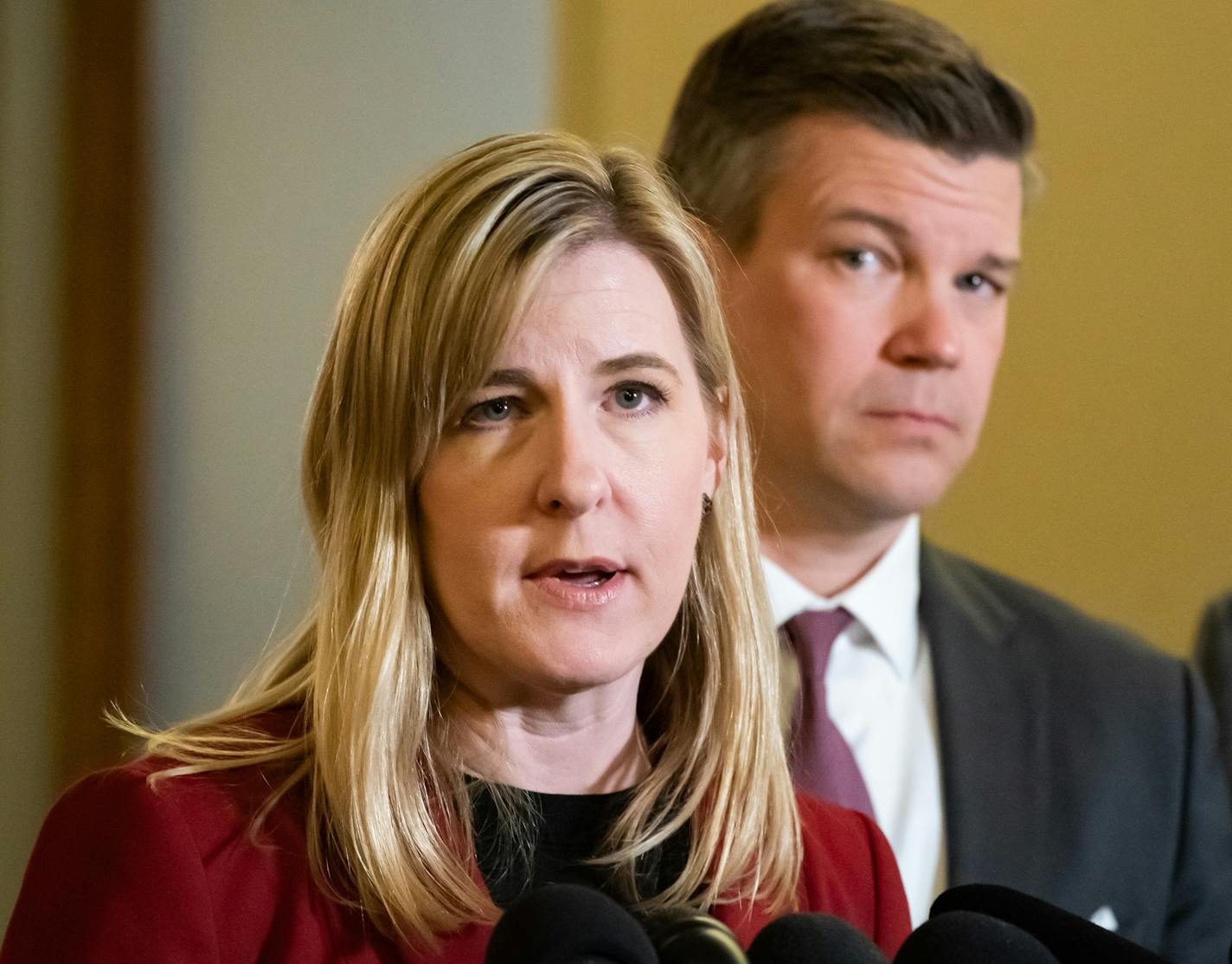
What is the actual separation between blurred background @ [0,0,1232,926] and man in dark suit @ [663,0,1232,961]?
0.13 meters

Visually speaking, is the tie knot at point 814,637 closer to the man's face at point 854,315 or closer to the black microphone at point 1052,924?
the man's face at point 854,315

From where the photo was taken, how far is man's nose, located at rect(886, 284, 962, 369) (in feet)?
4.15

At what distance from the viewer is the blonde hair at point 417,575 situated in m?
0.85

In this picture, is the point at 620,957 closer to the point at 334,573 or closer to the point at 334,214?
the point at 334,573

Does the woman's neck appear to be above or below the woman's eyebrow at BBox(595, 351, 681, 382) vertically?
below

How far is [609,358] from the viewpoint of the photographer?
86 centimetres

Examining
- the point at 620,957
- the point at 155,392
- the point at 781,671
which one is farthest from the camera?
the point at 155,392

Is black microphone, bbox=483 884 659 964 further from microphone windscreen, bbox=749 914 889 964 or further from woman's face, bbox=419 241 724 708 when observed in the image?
woman's face, bbox=419 241 724 708

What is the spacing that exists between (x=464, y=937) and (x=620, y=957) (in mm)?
330

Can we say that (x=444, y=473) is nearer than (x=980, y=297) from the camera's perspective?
Yes

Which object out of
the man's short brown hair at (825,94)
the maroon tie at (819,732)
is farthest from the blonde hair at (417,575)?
the man's short brown hair at (825,94)

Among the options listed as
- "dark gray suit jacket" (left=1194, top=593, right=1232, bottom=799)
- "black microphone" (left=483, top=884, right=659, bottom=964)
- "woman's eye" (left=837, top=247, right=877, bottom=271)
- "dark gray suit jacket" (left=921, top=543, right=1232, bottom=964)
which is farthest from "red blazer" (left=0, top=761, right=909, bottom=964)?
"dark gray suit jacket" (left=1194, top=593, right=1232, bottom=799)

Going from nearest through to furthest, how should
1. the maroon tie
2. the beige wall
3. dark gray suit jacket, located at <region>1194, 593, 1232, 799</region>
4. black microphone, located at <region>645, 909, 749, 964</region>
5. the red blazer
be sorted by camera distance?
1. black microphone, located at <region>645, 909, 749, 964</region>
2. the red blazer
3. the maroon tie
4. dark gray suit jacket, located at <region>1194, 593, 1232, 799</region>
5. the beige wall

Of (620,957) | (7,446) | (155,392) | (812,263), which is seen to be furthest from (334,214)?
(620,957)
